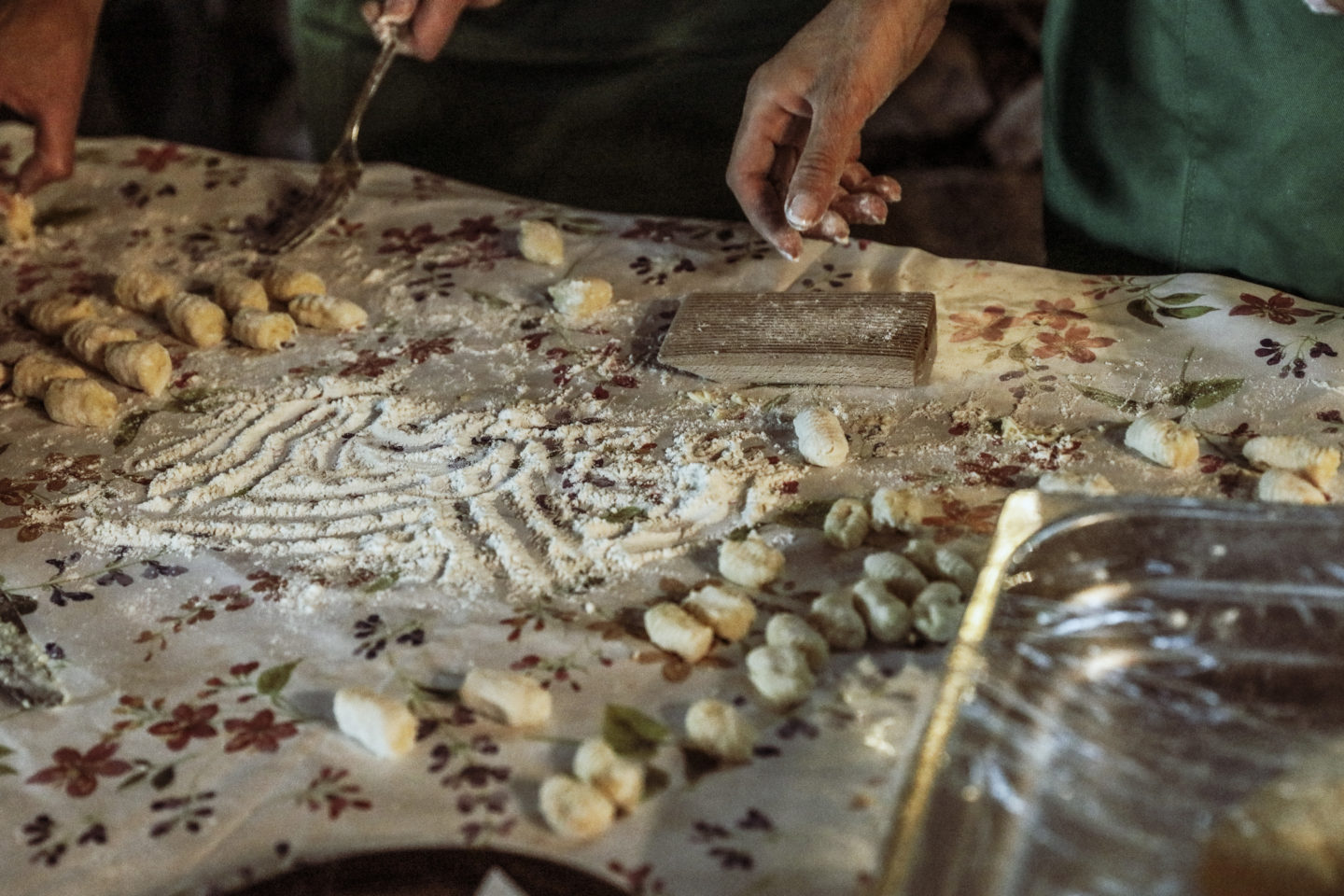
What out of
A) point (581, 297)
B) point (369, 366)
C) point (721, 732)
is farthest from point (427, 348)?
point (721, 732)

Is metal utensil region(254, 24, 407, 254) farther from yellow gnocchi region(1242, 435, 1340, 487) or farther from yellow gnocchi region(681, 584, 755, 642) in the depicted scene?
yellow gnocchi region(1242, 435, 1340, 487)

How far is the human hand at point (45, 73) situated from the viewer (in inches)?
65.5

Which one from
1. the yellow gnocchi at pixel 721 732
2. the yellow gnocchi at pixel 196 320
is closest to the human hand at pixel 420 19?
Answer: the yellow gnocchi at pixel 196 320

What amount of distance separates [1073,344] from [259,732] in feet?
2.78

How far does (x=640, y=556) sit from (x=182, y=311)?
72 cm

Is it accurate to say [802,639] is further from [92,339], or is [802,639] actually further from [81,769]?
[92,339]

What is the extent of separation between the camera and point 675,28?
5.95ft

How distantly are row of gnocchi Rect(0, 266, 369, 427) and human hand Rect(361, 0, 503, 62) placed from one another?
14.2 inches

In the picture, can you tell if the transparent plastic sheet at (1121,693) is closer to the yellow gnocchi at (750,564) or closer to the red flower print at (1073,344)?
the yellow gnocchi at (750,564)

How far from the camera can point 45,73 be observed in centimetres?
168

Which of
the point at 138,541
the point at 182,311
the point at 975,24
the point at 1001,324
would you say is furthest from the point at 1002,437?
the point at 975,24

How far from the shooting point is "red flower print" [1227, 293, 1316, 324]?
3.94 ft

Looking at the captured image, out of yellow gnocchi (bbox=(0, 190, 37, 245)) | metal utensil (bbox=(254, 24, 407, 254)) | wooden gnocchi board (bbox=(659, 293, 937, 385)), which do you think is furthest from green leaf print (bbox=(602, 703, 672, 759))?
yellow gnocchi (bbox=(0, 190, 37, 245))

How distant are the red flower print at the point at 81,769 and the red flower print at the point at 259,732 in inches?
2.8
